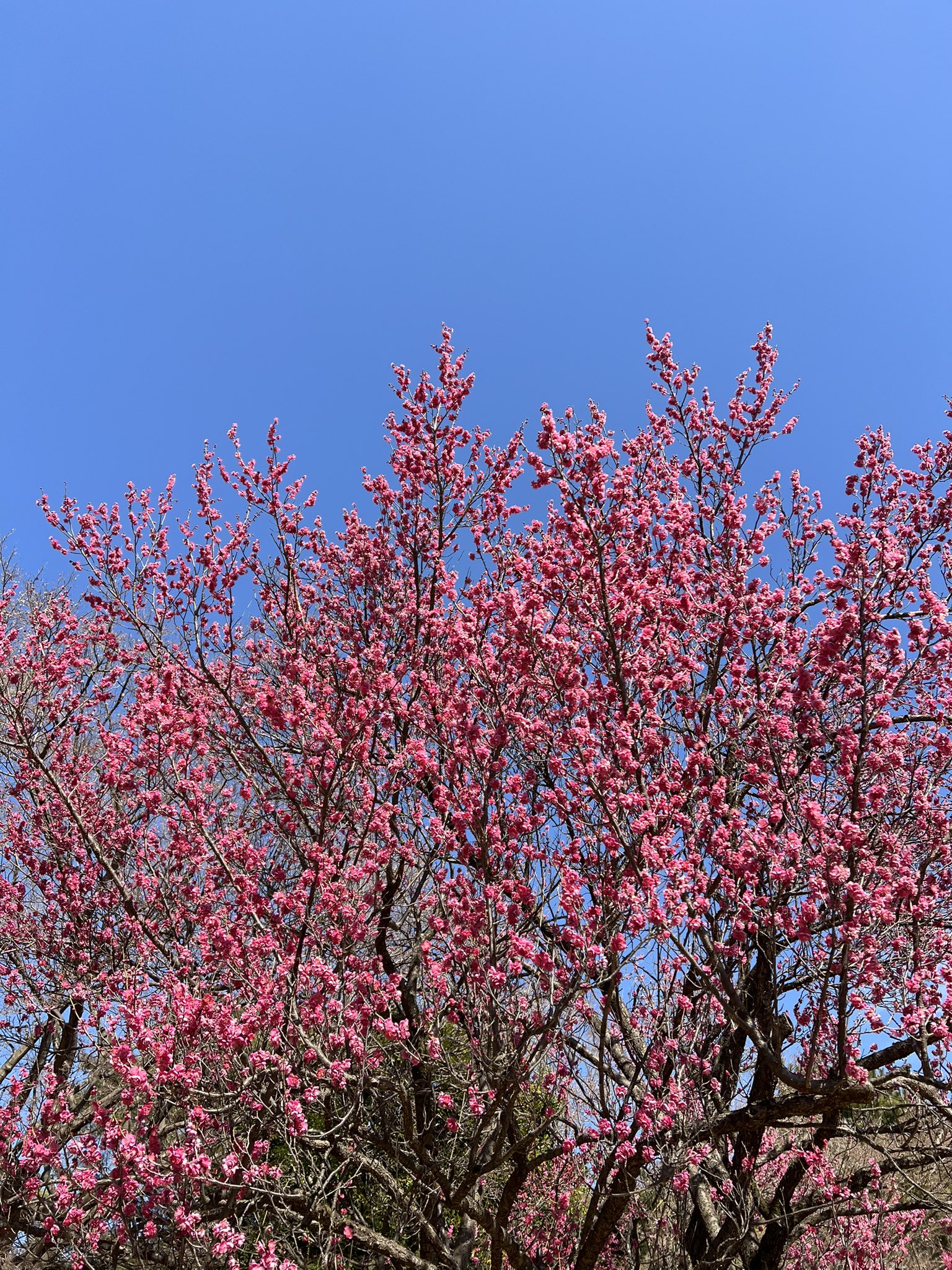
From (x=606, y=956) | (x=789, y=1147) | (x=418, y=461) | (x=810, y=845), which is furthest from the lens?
(x=418, y=461)

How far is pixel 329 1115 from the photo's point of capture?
5367 mm

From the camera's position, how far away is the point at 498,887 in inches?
184

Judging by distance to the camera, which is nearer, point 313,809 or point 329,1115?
point 329,1115

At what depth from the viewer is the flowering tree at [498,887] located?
4.61 meters

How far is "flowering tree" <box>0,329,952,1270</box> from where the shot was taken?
4.61m

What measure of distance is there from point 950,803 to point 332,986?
442 centimetres

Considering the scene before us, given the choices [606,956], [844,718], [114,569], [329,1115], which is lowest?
[329,1115]

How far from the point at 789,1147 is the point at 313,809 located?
209 inches

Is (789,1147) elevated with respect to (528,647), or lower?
lower

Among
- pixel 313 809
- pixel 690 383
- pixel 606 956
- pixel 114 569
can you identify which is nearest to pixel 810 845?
pixel 606 956

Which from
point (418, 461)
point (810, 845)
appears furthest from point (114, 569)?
point (810, 845)

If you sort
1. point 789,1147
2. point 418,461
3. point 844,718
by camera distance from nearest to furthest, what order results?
point 844,718 → point 789,1147 → point 418,461

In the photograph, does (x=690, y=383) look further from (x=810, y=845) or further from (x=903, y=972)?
(x=903, y=972)

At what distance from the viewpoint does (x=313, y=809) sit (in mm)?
6316
